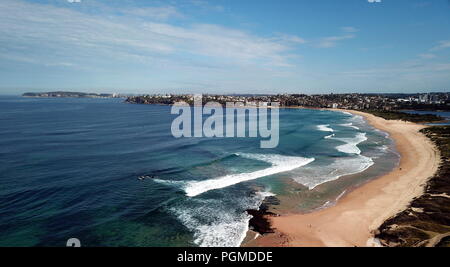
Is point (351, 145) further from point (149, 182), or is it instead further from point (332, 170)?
point (149, 182)

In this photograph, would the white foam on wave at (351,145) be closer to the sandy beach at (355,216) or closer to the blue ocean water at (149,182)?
the blue ocean water at (149,182)

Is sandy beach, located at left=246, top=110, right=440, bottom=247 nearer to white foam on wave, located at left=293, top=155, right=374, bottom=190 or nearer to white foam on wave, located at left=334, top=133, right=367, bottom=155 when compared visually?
white foam on wave, located at left=293, top=155, right=374, bottom=190

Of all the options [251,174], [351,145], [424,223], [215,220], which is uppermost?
[351,145]

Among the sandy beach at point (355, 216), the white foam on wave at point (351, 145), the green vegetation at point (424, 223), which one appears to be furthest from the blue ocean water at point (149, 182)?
the green vegetation at point (424, 223)

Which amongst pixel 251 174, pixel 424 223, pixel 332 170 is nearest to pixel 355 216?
pixel 424 223

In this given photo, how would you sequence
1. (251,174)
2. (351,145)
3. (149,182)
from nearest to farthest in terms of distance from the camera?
(149,182) → (251,174) → (351,145)
